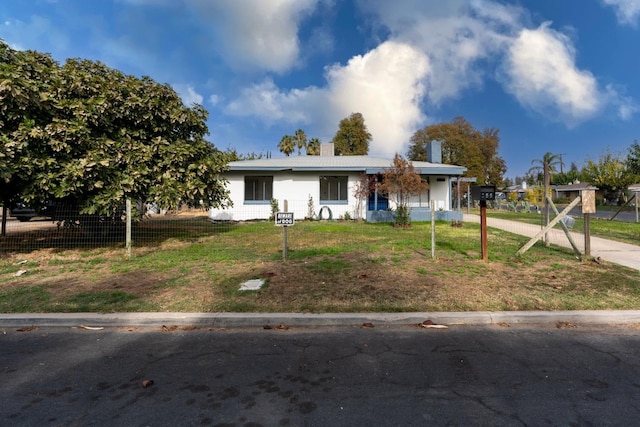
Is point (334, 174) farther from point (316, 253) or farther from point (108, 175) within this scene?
point (108, 175)

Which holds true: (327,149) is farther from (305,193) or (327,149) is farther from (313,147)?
(313,147)

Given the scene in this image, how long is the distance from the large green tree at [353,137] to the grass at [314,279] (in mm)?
34803

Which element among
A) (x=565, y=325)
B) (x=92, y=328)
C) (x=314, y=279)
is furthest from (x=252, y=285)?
(x=565, y=325)

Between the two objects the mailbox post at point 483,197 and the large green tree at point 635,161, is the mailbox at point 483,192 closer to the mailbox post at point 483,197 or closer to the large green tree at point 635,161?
the mailbox post at point 483,197

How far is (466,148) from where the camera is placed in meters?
40.9

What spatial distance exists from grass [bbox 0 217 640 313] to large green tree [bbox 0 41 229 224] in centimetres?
161

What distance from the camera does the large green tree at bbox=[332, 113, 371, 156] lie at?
143ft

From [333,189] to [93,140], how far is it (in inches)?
464

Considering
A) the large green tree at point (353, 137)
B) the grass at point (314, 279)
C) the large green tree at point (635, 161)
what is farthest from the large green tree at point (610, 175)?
the grass at point (314, 279)

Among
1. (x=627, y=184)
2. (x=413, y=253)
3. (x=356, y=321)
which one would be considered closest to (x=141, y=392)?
(x=356, y=321)

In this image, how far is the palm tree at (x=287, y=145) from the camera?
47.6 metres

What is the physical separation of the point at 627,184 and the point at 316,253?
144ft

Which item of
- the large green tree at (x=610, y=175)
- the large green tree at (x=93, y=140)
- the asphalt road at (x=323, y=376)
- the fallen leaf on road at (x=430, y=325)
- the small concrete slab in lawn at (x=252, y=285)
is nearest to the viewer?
the asphalt road at (x=323, y=376)

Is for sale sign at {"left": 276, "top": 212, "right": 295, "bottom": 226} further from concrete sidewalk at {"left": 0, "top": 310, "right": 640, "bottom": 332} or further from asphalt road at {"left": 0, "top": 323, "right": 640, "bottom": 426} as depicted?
asphalt road at {"left": 0, "top": 323, "right": 640, "bottom": 426}
